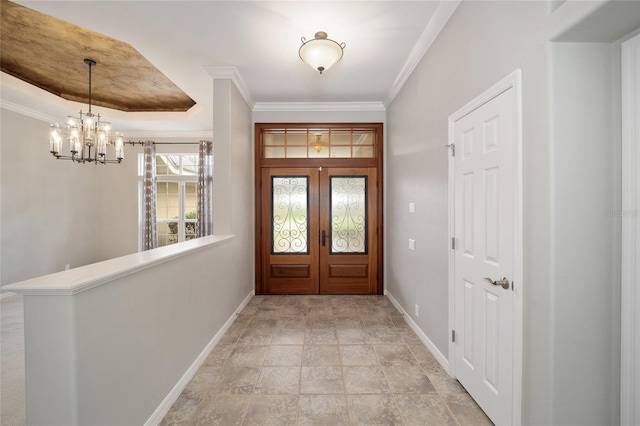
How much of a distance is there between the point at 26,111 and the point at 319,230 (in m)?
5.14

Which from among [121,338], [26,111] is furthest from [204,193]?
[121,338]

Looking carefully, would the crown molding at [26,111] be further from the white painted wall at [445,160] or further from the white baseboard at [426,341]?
the white baseboard at [426,341]

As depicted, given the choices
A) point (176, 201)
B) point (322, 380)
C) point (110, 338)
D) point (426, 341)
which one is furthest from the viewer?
point (176, 201)

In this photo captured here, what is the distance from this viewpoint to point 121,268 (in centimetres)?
146

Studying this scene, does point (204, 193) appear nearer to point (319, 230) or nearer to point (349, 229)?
point (319, 230)

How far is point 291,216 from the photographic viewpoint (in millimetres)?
4523

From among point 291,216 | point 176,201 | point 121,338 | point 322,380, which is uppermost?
point 176,201

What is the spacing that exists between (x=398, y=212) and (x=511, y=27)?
2.50 meters

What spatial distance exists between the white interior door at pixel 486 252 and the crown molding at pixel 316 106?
8.12ft

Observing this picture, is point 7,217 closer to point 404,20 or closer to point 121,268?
point 121,268

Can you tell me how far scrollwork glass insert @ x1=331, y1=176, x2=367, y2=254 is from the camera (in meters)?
4.52

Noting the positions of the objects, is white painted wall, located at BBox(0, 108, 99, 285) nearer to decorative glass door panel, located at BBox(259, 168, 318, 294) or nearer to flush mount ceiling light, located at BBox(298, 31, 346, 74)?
decorative glass door panel, located at BBox(259, 168, 318, 294)

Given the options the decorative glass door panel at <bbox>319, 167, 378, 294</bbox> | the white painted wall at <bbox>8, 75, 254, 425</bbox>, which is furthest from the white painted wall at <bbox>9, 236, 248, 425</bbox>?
the decorative glass door panel at <bbox>319, 167, 378, 294</bbox>

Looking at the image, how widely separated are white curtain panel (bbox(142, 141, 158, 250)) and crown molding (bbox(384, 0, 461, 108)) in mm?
5002
